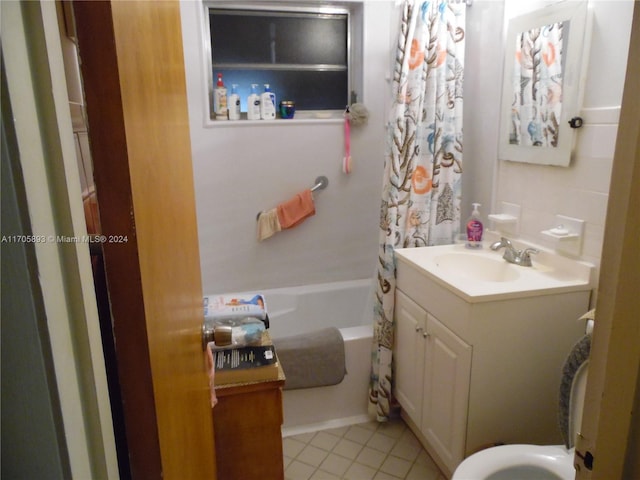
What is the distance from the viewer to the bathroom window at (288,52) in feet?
8.58

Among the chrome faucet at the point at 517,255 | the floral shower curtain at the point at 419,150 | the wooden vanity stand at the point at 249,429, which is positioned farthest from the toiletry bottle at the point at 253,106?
the wooden vanity stand at the point at 249,429

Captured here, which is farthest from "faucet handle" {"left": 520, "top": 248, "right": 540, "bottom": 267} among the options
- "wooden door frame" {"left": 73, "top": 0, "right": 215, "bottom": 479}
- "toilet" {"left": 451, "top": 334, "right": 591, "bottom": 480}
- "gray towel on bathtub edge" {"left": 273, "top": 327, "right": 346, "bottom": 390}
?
"wooden door frame" {"left": 73, "top": 0, "right": 215, "bottom": 479}

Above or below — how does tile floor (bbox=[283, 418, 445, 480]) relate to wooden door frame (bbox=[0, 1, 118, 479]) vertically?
below

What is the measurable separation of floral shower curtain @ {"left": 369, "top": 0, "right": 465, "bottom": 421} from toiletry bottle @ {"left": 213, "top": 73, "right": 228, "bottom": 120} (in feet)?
3.28

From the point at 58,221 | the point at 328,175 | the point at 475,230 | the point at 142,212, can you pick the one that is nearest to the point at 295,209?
the point at 328,175

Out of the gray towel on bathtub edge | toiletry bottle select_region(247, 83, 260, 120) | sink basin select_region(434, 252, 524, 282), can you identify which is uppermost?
toiletry bottle select_region(247, 83, 260, 120)

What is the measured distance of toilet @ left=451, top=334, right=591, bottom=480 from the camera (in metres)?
1.41

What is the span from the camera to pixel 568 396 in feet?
4.83

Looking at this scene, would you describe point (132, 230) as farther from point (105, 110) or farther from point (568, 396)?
point (568, 396)

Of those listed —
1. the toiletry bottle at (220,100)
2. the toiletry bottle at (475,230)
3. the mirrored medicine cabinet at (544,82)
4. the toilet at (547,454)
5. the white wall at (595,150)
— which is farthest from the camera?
the toiletry bottle at (220,100)

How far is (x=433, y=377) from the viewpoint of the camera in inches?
75.7

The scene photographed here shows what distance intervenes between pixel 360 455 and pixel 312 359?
482 millimetres

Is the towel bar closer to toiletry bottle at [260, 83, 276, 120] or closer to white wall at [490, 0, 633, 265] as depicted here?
toiletry bottle at [260, 83, 276, 120]

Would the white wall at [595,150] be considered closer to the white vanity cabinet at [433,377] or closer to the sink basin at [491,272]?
the sink basin at [491,272]
